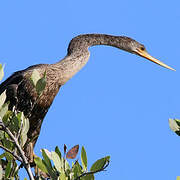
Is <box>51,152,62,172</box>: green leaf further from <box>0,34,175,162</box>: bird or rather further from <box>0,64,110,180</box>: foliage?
<box>0,34,175,162</box>: bird

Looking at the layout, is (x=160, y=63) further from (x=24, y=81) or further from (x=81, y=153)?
(x=81, y=153)

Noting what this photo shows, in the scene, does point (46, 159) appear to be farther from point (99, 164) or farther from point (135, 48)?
point (135, 48)

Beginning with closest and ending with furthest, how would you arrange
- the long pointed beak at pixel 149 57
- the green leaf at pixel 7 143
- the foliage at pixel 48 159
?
the foliage at pixel 48 159 < the green leaf at pixel 7 143 < the long pointed beak at pixel 149 57

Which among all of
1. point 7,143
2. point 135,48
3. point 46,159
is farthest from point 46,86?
point 46,159

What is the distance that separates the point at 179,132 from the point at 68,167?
2.23 feet

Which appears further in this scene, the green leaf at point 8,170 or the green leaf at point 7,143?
the green leaf at point 7,143

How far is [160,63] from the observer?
702 cm

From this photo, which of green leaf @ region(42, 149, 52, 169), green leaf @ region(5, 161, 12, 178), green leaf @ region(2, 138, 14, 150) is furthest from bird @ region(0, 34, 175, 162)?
green leaf @ region(42, 149, 52, 169)

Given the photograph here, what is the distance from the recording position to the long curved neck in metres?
6.01

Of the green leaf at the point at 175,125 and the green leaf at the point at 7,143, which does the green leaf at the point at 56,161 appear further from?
→ the green leaf at the point at 175,125

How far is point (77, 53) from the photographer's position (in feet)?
20.7

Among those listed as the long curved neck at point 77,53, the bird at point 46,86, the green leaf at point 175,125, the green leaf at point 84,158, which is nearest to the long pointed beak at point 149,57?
the long curved neck at point 77,53

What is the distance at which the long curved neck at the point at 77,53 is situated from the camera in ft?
19.7

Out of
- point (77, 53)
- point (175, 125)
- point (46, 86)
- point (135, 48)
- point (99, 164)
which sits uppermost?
point (135, 48)
